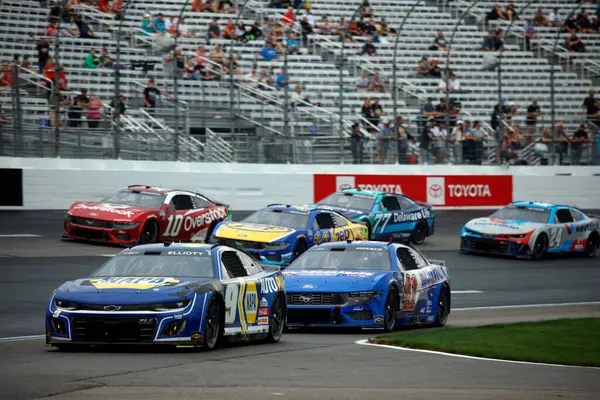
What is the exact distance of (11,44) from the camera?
1268 inches

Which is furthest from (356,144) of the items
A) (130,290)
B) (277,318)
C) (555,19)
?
(130,290)

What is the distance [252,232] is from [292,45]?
16.5 metres

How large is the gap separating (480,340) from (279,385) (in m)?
4.39

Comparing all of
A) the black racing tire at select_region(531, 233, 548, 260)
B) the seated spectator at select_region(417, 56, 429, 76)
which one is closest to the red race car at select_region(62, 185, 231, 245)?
the black racing tire at select_region(531, 233, 548, 260)

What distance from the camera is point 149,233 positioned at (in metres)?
24.7

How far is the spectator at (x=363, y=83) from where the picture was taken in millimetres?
36969

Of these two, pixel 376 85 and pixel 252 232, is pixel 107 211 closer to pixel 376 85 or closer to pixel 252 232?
pixel 252 232

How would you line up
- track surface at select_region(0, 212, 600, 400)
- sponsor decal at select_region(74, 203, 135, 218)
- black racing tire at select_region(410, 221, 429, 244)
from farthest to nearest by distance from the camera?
1. black racing tire at select_region(410, 221, 429, 244)
2. sponsor decal at select_region(74, 203, 135, 218)
3. track surface at select_region(0, 212, 600, 400)

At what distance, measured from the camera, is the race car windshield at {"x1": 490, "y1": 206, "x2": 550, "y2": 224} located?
2784 centimetres

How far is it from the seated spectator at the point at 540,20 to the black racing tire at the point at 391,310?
3203 centimetres

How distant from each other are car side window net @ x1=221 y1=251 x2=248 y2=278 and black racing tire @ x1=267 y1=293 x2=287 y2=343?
53cm

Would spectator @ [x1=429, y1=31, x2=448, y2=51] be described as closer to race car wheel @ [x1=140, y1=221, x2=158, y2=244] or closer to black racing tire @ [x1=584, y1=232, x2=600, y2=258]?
black racing tire @ [x1=584, y1=232, x2=600, y2=258]

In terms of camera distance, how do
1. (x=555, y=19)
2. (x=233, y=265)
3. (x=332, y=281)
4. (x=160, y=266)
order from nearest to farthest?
(x=160, y=266), (x=233, y=265), (x=332, y=281), (x=555, y=19)

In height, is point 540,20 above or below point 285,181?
above
